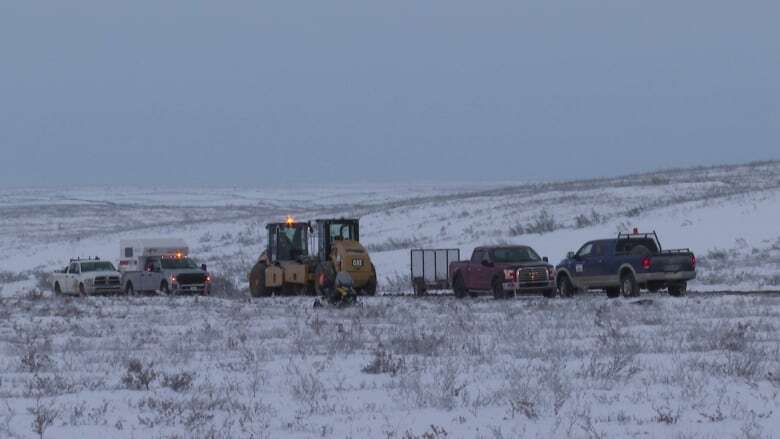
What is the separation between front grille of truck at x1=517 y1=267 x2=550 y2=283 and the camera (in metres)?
35.1

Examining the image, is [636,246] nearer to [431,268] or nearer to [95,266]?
[431,268]

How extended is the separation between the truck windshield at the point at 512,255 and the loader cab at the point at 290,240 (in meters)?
6.76

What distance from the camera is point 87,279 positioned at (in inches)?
1828

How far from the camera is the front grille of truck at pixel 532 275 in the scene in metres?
35.1

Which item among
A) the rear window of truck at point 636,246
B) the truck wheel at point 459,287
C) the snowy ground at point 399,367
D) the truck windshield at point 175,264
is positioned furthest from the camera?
the truck windshield at point 175,264

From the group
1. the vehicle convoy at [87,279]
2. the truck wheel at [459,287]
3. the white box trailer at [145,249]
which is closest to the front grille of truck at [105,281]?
the vehicle convoy at [87,279]

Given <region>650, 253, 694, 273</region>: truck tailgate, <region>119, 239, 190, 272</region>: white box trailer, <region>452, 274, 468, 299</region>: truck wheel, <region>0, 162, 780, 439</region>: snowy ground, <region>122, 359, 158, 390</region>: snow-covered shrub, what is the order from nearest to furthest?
<region>0, 162, 780, 439</region>: snowy ground → <region>122, 359, 158, 390</region>: snow-covered shrub → <region>650, 253, 694, 273</region>: truck tailgate → <region>452, 274, 468, 299</region>: truck wheel → <region>119, 239, 190, 272</region>: white box trailer

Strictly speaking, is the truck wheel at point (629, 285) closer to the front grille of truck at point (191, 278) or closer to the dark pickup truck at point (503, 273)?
the dark pickup truck at point (503, 273)

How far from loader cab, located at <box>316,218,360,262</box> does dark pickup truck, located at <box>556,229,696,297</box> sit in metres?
6.63

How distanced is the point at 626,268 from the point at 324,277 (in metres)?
8.12

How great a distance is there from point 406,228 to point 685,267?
1831 inches

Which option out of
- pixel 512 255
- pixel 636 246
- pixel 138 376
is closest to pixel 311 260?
pixel 512 255

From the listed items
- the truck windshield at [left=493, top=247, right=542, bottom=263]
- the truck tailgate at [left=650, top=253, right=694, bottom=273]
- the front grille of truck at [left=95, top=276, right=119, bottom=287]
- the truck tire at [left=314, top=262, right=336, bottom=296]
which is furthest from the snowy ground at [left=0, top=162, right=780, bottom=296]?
the truck tire at [left=314, top=262, right=336, bottom=296]

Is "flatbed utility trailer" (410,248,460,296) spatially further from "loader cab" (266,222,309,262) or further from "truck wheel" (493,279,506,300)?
"truck wheel" (493,279,506,300)
